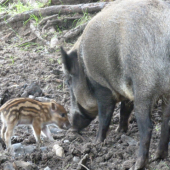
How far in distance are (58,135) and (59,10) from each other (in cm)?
431

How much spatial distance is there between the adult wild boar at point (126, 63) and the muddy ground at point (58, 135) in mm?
300

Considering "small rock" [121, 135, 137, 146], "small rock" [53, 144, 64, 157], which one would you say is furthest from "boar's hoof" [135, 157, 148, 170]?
"small rock" [53, 144, 64, 157]

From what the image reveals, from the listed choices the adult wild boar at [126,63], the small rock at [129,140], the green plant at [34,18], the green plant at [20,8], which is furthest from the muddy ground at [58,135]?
the green plant at [20,8]

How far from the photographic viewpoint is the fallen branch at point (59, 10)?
322 inches

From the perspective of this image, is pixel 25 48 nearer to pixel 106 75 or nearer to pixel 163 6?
pixel 106 75

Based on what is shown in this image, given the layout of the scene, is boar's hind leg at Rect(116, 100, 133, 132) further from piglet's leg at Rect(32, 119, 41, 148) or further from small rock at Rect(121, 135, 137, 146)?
piglet's leg at Rect(32, 119, 41, 148)

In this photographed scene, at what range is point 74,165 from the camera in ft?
13.1

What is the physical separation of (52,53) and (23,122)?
3.20 m

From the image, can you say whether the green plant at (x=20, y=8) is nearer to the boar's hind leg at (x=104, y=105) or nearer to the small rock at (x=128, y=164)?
the boar's hind leg at (x=104, y=105)

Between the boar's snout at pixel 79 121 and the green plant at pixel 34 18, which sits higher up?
the green plant at pixel 34 18

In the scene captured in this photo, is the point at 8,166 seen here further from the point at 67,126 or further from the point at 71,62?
the point at 71,62

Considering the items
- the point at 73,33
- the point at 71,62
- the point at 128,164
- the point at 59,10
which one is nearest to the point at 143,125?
the point at 128,164

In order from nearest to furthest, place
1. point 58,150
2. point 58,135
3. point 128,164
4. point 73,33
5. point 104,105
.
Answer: point 128,164, point 58,150, point 104,105, point 58,135, point 73,33

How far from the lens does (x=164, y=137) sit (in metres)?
3.92
